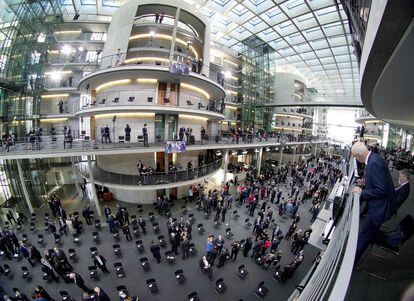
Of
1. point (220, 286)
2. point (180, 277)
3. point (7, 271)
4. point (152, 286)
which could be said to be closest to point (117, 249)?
point (152, 286)

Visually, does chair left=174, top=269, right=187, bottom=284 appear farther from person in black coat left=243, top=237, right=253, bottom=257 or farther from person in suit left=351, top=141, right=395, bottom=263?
person in suit left=351, top=141, right=395, bottom=263

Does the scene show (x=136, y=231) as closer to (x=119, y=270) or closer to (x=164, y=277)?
(x=119, y=270)

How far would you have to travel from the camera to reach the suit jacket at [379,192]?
2.47 metres

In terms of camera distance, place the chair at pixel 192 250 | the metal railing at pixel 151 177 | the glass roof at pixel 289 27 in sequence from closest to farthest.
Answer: the chair at pixel 192 250 → the metal railing at pixel 151 177 → the glass roof at pixel 289 27

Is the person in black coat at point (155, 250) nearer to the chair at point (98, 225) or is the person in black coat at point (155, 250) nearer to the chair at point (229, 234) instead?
the chair at point (229, 234)

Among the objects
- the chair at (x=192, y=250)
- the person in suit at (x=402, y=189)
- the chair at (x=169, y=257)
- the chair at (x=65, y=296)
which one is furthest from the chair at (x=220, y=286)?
the person in suit at (x=402, y=189)

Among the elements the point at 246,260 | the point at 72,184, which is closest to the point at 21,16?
the point at 72,184

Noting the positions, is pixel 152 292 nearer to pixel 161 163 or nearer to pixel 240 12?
pixel 161 163

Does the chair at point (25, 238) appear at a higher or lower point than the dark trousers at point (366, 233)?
lower

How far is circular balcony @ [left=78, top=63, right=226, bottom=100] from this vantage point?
13.9 m

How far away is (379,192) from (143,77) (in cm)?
1699

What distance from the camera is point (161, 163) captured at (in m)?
17.2

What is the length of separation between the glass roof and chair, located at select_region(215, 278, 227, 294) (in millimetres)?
21940

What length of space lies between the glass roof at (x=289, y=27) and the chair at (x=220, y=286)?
72.0ft
